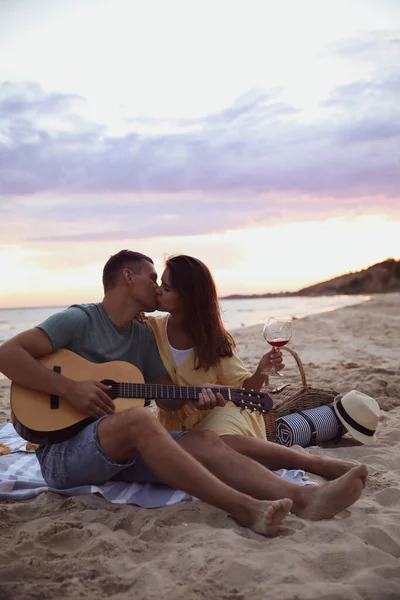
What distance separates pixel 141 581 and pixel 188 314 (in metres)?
1.71

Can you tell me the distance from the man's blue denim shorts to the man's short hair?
3.12 feet

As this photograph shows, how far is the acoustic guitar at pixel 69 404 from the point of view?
3.22 meters

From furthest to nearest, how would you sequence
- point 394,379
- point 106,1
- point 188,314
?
1. point 106,1
2. point 394,379
3. point 188,314

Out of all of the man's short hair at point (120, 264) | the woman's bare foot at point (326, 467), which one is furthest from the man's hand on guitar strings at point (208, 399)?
the man's short hair at point (120, 264)

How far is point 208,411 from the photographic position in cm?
374

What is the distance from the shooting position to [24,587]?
2.30m

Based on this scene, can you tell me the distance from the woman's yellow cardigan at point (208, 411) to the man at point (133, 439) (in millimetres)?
89

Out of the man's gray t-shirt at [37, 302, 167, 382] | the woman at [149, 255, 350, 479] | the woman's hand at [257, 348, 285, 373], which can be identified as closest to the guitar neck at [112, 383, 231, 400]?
the man's gray t-shirt at [37, 302, 167, 382]

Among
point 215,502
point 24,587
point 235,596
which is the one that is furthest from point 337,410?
point 24,587

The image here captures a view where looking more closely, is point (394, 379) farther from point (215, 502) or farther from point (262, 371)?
point (215, 502)

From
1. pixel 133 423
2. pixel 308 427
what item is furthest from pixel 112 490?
pixel 308 427

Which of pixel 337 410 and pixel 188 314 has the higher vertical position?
pixel 188 314

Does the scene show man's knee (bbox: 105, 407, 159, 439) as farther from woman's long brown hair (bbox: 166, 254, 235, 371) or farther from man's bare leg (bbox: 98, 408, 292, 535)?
woman's long brown hair (bbox: 166, 254, 235, 371)

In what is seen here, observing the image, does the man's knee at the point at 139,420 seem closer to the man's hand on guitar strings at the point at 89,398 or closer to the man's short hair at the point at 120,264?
the man's hand on guitar strings at the point at 89,398
